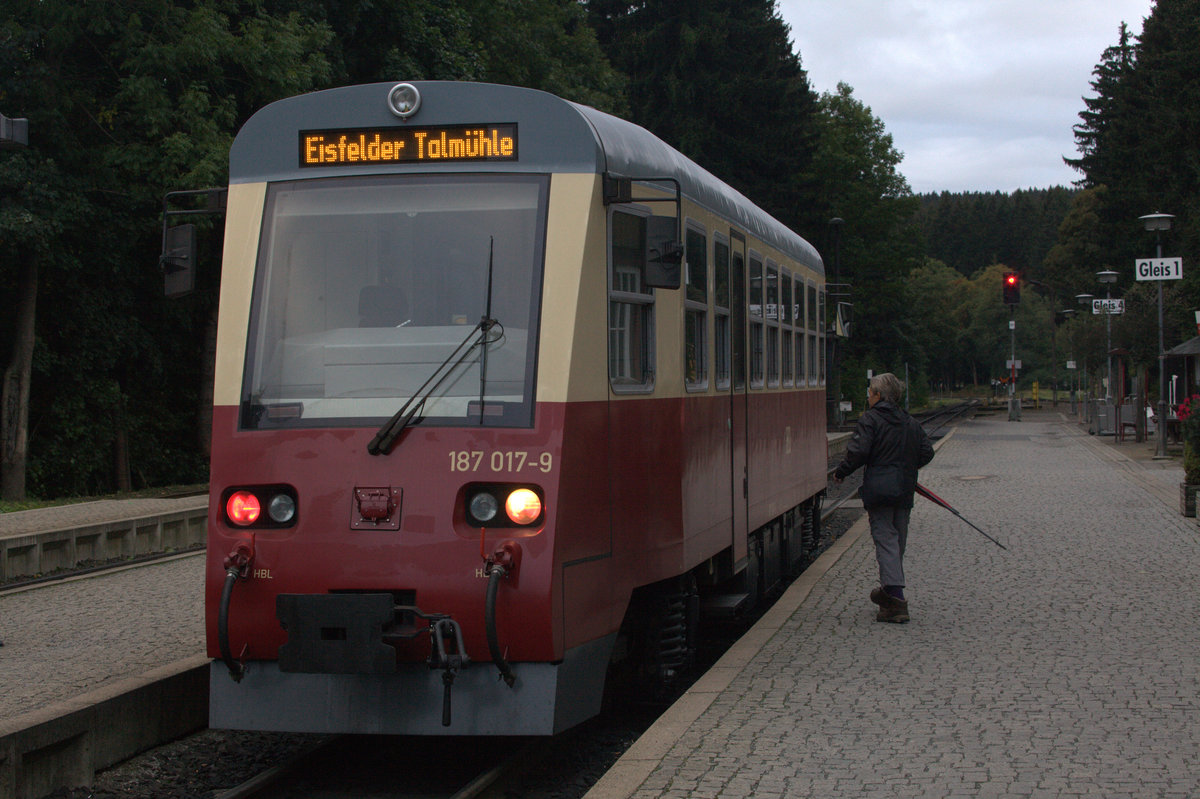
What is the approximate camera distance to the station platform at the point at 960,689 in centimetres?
588

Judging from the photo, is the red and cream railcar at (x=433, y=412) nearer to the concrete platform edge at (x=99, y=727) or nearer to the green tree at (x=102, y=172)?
the concrete platform edge at (x=99, y=727)

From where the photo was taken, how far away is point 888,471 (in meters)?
9.96

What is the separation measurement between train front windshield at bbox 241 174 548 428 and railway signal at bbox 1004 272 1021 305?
35215mm

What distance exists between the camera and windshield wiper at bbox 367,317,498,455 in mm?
6348

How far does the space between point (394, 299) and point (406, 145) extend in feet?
2.44

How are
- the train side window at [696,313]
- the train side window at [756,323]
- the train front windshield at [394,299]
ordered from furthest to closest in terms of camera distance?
the train side window at [756,323] → the train side window at [696,313] → the train front windshield at [394,299]

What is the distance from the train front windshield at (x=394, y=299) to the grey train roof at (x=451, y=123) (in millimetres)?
86

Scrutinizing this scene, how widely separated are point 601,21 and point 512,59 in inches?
782

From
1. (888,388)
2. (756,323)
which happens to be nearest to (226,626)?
(888,388)

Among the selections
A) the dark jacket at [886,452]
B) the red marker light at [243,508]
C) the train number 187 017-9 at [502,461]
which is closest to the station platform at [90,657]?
the red marker light at [243,508]

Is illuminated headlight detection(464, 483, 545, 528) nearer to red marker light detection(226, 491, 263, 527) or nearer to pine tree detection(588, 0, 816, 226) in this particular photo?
red marker light detection(226, 491, 263, 527)

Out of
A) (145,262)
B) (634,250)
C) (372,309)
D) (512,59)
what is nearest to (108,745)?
(372,309)

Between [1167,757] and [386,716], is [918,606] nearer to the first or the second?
[1167,757]

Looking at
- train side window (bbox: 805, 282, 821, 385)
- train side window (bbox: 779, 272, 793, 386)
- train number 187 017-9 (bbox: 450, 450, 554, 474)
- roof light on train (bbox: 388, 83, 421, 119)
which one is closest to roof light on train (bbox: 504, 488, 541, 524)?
train number 187 017-9 (bbox: 450, 450, 554, 474)
